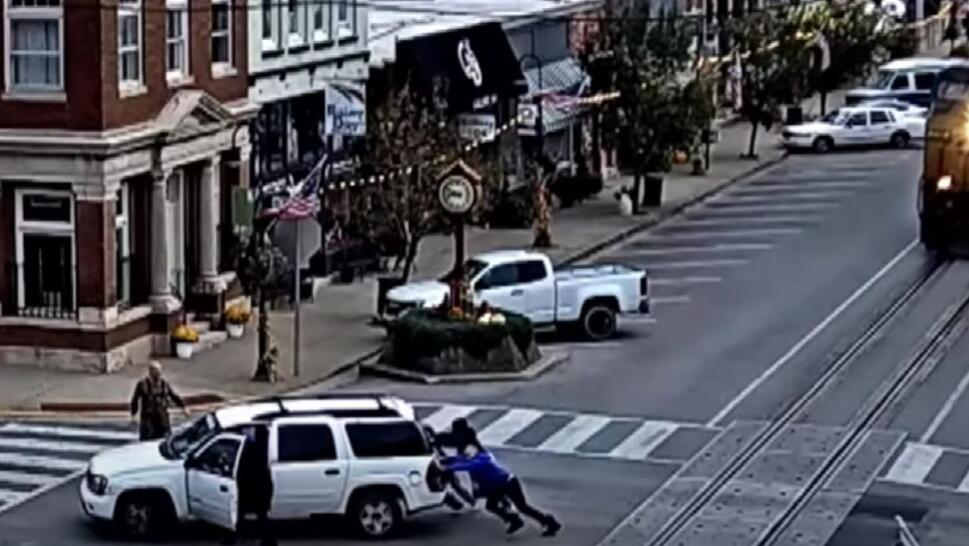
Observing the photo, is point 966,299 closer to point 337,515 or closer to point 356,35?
point 356,35

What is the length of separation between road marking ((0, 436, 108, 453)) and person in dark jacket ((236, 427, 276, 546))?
8274 millimetres

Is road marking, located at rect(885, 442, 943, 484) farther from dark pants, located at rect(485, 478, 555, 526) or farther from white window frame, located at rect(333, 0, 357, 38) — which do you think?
white window frame, located at rect(333, 0, 357, 38)

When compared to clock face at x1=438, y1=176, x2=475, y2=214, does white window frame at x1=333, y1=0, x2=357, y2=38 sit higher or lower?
higher

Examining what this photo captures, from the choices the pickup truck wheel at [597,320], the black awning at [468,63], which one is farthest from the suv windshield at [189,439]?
the black awning at [468,63]

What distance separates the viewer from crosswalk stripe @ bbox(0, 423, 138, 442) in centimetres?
3922

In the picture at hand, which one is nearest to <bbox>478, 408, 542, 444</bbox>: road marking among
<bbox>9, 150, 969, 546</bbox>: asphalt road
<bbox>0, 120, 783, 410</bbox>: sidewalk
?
<bbox>9, 150, 969, 546</bbox>: asphalt road

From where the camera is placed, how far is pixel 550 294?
4866 cm

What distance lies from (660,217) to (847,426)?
91.6 feet

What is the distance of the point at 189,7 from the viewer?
48.2 m

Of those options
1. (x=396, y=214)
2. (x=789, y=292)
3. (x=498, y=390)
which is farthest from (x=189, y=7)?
(x=789, y=292)

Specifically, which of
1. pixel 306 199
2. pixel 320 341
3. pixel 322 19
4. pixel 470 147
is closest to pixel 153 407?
pixel 320 341

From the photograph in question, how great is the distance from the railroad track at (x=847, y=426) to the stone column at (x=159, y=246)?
11731 millimetres

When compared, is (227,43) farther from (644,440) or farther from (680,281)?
(644,440)

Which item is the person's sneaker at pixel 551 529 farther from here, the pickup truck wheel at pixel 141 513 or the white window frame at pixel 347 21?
the white window frame at pixel 347 21
